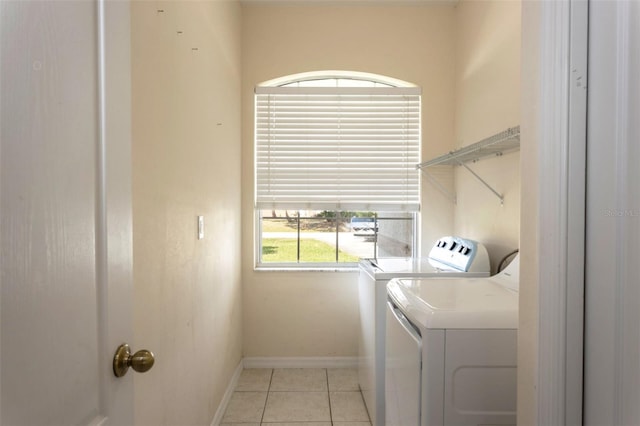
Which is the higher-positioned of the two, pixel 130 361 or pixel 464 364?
pixel 130 361

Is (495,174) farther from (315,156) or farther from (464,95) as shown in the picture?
(315,156)

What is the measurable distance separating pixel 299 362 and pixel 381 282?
121cm

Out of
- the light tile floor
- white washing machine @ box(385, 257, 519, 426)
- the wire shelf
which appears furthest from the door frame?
the light tile floor

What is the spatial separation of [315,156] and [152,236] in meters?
1.73

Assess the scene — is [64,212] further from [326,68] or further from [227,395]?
[326,68]

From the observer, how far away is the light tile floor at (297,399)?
2033 mm

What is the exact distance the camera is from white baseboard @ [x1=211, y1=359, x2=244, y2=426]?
195cm

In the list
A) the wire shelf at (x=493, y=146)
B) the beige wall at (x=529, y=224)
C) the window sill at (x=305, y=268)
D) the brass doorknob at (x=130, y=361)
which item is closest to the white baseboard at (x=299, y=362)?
the window sill at (x=305, y=268)

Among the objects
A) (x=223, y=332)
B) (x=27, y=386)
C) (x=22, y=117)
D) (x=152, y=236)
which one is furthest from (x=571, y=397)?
(x=223, y=332)

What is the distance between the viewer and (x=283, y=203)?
8.89 ft

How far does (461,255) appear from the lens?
2.04 metres

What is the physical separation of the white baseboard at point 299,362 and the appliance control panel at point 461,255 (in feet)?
3.58

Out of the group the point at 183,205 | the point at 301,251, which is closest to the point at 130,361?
the point at 183,205

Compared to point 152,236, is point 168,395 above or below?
below
